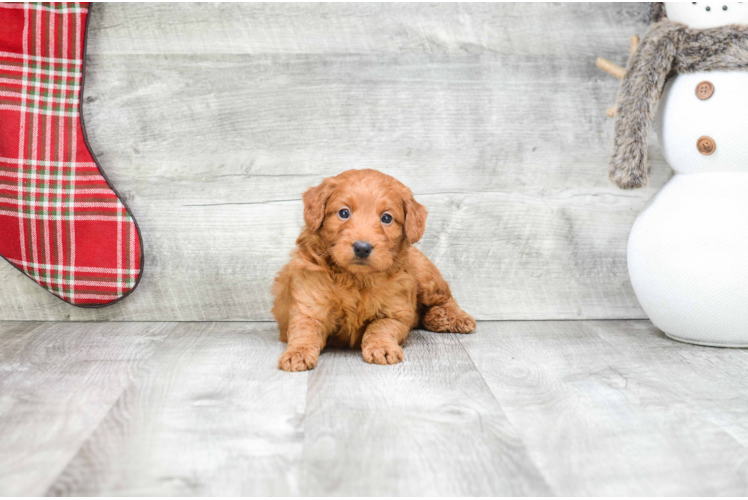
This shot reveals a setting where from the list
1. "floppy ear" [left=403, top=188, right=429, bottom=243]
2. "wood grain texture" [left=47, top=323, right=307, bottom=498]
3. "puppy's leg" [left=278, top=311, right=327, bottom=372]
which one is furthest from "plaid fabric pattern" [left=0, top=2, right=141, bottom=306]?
"floppy ear" [left=403, top=188, right=429, bottom=243]

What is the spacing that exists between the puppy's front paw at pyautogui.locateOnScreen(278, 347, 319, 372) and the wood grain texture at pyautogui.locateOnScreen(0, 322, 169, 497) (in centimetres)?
43

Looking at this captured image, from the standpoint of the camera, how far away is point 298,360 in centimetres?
195

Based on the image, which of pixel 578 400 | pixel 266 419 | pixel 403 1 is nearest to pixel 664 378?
pixel 578 400

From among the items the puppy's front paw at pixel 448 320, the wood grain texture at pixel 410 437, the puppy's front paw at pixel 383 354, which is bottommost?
the puppy's front paw at pixel 448 320

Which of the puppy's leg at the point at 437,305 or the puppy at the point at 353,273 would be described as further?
the puppy's leg at the point at 437,305

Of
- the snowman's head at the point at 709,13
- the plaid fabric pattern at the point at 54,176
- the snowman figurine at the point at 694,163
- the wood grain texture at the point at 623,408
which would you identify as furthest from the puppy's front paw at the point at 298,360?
the snowman's head at the point at 709,13

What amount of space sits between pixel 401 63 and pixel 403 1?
26 centimetres

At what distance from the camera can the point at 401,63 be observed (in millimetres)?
2715

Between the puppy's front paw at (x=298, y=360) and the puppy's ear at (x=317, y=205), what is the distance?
0.41 meters

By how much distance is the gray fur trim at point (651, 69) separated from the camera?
216 cm

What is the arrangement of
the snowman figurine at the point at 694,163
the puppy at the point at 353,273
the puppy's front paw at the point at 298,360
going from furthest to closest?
the snowman figurine at the point at 694,163 → the puppy at the point at 353,273 → the puppy's front paw at the point at 298,360

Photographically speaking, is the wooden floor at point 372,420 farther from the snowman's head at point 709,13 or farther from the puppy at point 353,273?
the snowman's head at point 709,13

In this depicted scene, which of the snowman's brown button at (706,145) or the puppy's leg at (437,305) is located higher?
the snowman's brown button at (706,145)

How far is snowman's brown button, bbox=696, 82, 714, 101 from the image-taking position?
7.09ft
